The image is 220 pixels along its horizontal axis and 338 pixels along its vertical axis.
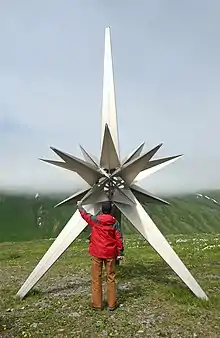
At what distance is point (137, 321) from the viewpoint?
40.9 feet

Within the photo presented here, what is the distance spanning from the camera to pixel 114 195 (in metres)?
16.3

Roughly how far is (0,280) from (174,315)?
32.2ft

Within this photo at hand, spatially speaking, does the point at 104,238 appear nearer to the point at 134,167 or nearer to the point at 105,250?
the point at 105,250

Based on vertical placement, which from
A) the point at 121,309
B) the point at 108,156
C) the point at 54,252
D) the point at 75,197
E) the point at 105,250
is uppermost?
the point at 108,156

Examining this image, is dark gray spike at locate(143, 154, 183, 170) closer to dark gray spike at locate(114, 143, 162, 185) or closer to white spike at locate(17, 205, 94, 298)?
dark gray spike at locate(114, 143, 162, 185)

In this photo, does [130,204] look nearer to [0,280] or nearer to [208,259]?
[0,280]

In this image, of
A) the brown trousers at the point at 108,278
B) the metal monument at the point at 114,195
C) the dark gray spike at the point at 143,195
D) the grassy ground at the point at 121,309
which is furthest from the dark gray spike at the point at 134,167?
the grassy ground at the point at 121,309

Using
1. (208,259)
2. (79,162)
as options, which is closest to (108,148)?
(79,162)

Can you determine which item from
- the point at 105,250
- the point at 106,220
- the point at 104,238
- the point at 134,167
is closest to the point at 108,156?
the point at 134,167

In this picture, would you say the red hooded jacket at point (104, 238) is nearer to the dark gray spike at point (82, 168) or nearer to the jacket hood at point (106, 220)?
the jacket hood at point (106, 220)

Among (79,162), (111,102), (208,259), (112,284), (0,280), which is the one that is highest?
(111,102)

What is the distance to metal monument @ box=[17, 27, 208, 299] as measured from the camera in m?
15.0

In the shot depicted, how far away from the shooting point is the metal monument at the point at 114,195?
15.0 meters

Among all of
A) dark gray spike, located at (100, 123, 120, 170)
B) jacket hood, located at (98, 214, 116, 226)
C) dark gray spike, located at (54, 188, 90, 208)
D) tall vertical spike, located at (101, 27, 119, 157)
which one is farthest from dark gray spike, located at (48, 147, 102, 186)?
jacket hood, located at (98, 214, 116, 226)
